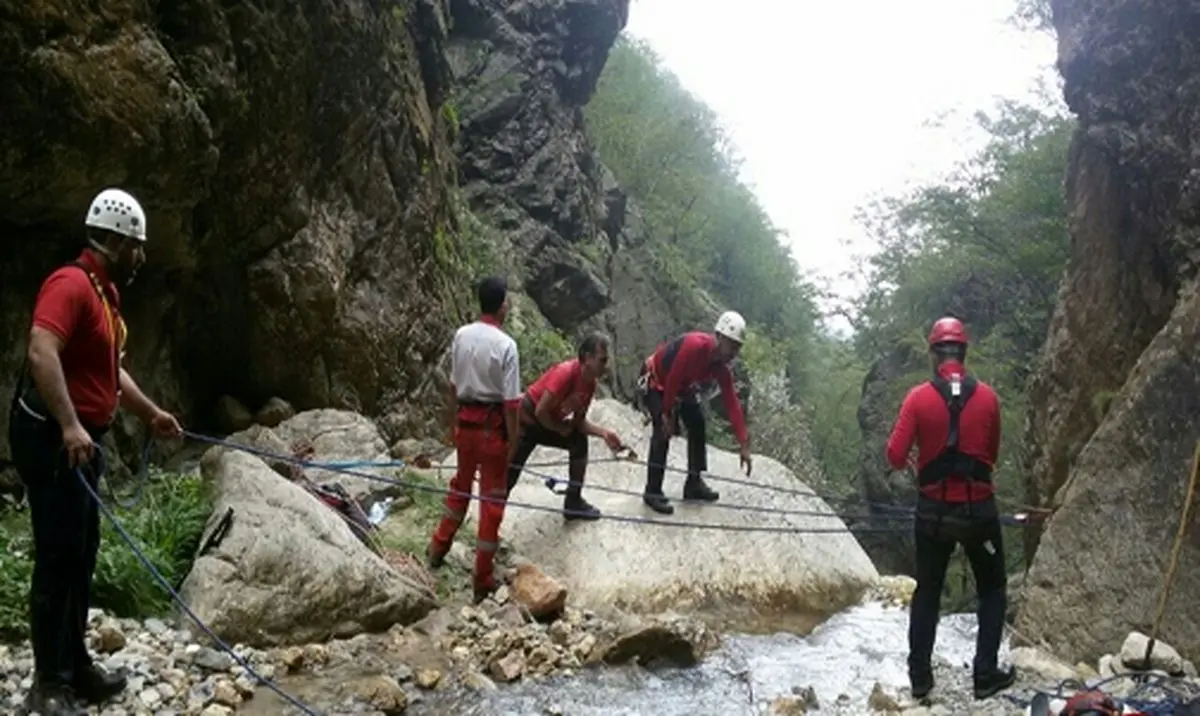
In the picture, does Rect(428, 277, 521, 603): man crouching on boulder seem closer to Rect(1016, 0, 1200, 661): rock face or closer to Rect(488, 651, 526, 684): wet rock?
Rect(488, 651, 526, 684): wet rock

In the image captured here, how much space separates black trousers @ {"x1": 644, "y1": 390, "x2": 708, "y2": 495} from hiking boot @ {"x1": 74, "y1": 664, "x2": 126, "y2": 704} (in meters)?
5.11

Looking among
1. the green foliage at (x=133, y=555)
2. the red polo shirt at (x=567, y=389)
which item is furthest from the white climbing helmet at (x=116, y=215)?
the red polo shirt at (x=567, y=389)

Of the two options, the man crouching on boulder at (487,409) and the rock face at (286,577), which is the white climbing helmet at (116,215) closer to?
the rock face at (286,577)

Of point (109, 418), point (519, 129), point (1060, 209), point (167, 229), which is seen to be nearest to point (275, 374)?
point (167, 229)

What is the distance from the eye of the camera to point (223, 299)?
9.88 metres

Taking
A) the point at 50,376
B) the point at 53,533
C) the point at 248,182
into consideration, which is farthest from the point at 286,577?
the point at 248,182

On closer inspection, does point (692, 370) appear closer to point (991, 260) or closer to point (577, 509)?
point (577, 509)

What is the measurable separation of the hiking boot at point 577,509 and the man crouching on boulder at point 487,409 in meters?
1.80

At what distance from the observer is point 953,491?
5242 millimetres

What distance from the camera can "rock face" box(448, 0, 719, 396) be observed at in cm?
2362

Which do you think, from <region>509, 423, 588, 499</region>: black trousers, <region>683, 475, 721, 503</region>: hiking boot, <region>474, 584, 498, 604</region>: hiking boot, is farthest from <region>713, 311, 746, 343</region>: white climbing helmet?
<region>474, 584, 498, 604</region>: hiking boot

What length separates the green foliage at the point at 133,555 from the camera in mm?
4973

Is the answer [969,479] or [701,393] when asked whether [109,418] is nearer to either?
[969,479]

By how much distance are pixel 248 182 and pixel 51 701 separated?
6471 mm
